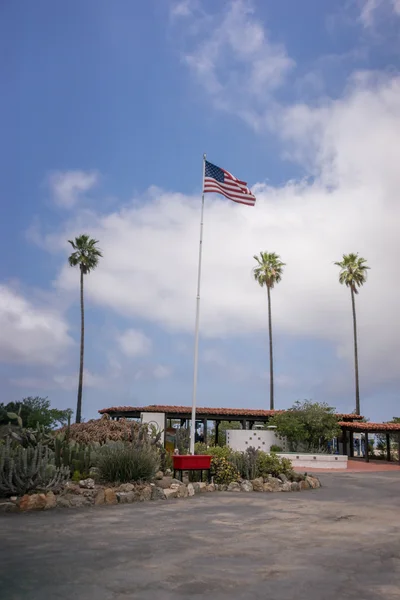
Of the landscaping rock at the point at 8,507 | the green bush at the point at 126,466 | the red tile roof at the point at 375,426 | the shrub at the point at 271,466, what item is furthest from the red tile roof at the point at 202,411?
the landscaping rock at the point at 8,507

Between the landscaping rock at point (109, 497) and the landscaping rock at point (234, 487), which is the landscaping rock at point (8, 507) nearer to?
the landscaping rock at point (109, 497)

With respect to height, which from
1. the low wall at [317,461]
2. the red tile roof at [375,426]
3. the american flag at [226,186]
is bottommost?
the low wall at [317,461]

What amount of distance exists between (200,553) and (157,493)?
6.50 m

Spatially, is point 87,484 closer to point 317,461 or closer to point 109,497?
point 109,497

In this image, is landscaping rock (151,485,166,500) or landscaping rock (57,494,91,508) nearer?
landscaping rock (57,494,91,508)

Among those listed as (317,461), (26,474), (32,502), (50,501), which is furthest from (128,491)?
(317,461)

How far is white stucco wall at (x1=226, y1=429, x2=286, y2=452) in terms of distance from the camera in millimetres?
34875

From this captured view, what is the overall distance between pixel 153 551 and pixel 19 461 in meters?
6.48

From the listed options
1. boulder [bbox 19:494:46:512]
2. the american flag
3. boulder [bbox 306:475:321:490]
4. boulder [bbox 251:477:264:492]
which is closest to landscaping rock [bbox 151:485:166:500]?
boulder [bbox 19:494:46:512]

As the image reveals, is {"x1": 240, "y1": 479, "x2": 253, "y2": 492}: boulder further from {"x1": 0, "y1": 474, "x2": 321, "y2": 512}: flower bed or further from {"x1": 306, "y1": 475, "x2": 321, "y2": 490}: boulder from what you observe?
{"x1": 306, "y1": 475, "x2": 321, "y2": 490}: boulder

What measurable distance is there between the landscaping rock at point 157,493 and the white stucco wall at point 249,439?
21482 millimetres

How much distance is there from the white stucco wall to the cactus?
2253 cm

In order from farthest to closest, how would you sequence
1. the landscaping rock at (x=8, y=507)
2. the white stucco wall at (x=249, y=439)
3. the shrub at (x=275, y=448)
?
1. the white stucco wall at (x=249, y=439)
2. the shrub at (x=275, y=448)
3. the landscaping rock at (x=8, y=507)

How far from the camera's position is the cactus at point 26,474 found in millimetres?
12508
